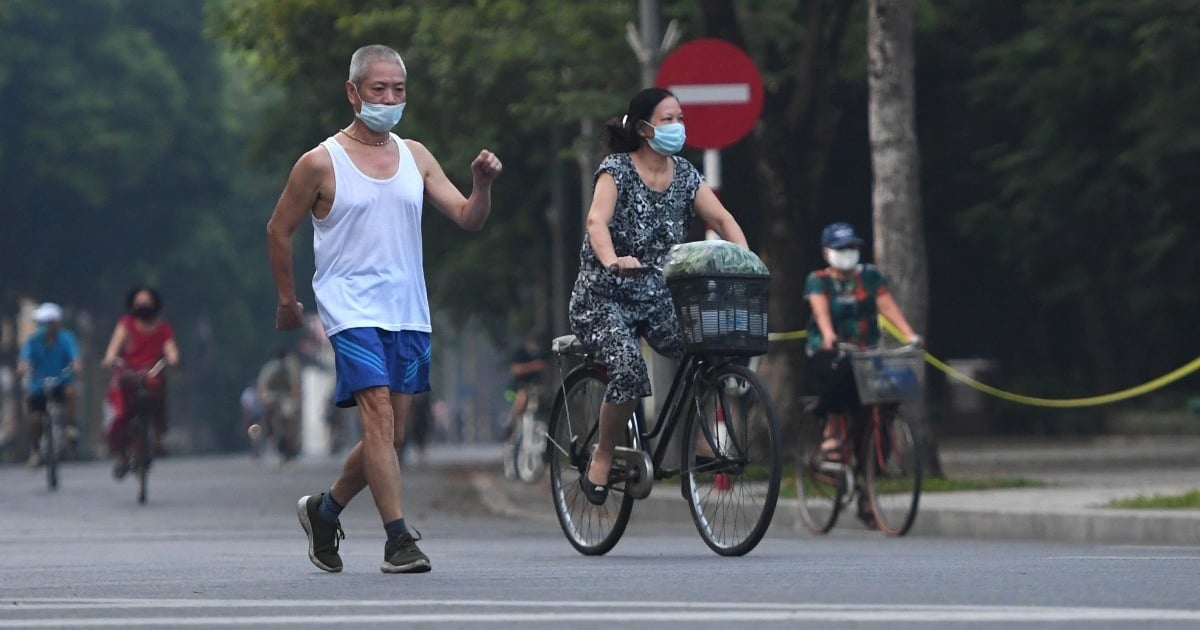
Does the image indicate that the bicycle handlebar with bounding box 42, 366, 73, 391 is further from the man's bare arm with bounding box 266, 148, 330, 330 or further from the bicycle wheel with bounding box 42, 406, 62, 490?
the man's bare arm with bounding box 266, 148, 330, 330

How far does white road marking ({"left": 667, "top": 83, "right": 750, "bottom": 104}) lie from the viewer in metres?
17.3

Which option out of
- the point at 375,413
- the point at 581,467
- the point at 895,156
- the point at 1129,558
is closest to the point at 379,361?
the point at 375,413

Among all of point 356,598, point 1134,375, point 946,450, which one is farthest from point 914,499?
point 1134,375

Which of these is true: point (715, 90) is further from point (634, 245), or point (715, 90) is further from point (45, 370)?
point (45, 370)

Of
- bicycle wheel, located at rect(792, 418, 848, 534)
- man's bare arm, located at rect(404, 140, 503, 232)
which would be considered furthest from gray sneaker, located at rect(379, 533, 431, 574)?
bicycle wheel, located at rect(792, 418, 848, 534)

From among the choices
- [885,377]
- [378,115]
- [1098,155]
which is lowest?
[885,377]

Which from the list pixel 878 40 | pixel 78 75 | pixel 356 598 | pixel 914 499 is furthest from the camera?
pixel 78 75

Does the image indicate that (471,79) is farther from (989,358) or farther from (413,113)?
(989,358)

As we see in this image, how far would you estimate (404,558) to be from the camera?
9336mm

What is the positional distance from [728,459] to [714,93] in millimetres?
7421

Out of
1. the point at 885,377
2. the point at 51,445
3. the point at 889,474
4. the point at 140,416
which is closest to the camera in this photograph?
the point at 885,377

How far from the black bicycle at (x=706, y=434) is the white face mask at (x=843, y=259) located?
3706mm

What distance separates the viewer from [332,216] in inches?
378

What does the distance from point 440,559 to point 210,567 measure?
3.19 ft
